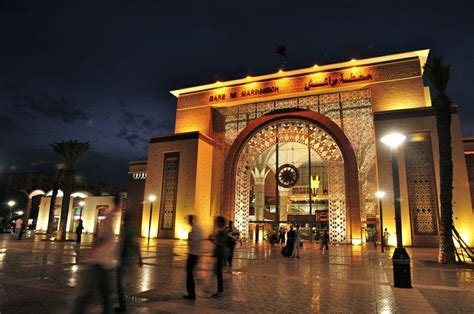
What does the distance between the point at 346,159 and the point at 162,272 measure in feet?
56.9

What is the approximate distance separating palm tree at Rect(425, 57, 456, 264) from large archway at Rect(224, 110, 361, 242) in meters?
9.66

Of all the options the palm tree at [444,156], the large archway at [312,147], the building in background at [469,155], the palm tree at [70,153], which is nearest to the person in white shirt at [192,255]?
the palm tree at [444,156]

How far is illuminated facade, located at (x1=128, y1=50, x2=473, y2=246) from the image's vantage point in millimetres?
18781

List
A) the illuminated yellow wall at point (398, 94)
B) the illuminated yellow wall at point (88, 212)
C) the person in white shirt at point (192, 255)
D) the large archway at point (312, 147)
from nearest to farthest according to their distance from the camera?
the person in white shirt at point (192, 255), the illuminated yellow wall at point (398, 94), the large archway at point (312, 147), the illuminated yellow wall at point (88, 212)

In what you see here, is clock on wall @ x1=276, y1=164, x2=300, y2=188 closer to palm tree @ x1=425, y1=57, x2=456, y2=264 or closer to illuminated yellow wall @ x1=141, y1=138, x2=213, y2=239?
illuminated yellow wall @ x1=141, y1=138, x2=213, y2=239

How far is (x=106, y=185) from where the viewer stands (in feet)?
314

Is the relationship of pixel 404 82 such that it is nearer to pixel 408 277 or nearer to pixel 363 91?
pixel 363 91

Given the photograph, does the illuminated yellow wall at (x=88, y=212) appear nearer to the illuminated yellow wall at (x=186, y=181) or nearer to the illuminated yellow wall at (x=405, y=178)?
the illuminated yellow wall at (x=186, y=181)

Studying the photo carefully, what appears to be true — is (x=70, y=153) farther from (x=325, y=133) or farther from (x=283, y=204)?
(x=283, y=204)

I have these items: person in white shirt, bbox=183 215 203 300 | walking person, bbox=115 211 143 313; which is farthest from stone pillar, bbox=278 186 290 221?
walking person, bbox=115 211 143 313

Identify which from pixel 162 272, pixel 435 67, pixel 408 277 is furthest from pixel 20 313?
pixel 435 67

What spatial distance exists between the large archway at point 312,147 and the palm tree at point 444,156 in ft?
Answer: 31.7

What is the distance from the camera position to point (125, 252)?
5027 millimetres

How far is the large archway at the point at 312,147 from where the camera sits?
69.9 ft
